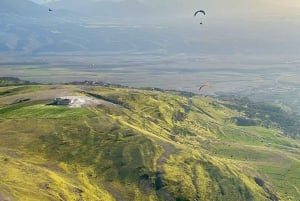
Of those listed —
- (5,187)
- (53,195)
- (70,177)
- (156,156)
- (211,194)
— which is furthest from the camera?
(156,156)

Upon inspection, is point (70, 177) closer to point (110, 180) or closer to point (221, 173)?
point (110, 180)

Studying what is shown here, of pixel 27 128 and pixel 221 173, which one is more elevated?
pixel 27 128

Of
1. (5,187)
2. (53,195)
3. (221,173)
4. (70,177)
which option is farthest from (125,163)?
(5,187)

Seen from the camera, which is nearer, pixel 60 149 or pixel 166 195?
pixel 166 195

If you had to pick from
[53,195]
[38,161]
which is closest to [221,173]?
[38,161]

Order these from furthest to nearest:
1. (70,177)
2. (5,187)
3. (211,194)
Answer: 1. (211,194)
2. (70,177)
3. (5,187)

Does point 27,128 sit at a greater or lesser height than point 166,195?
greater

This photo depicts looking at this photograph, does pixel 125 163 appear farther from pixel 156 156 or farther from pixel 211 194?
pixel 211 194

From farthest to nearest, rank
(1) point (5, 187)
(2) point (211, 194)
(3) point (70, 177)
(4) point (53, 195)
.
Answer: (2) point (211, 194)
(3) point (70, 177)
(4) point (53, 195)
(1) point (5, 187)

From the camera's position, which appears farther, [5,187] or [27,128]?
[27,128]
